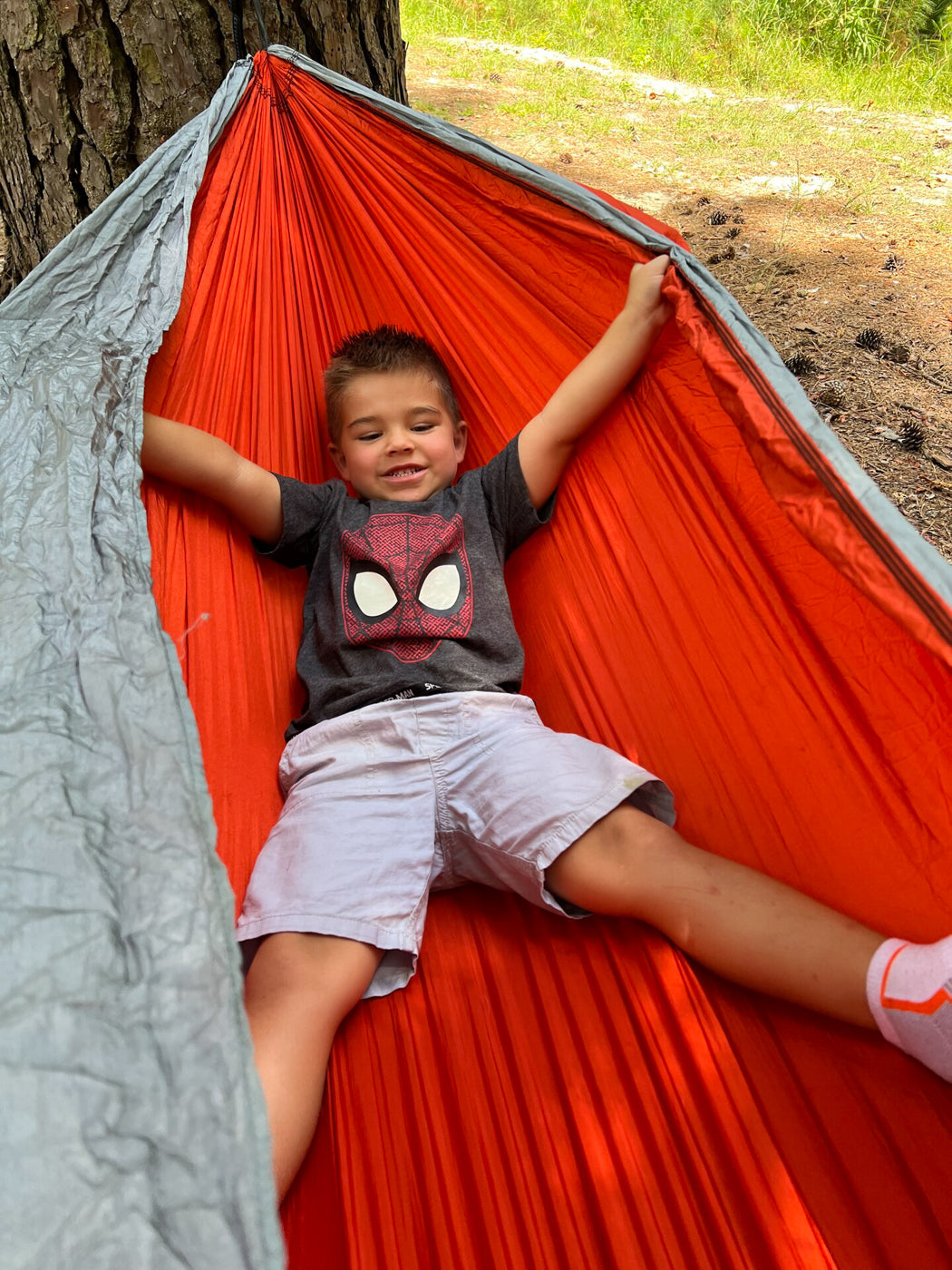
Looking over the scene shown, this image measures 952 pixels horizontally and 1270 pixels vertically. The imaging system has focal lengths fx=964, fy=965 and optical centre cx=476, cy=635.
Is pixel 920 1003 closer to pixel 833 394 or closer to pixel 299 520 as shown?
pixel 299 520

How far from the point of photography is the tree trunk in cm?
162

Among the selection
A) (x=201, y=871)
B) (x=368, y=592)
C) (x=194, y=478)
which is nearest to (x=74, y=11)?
(x=194, y=478)

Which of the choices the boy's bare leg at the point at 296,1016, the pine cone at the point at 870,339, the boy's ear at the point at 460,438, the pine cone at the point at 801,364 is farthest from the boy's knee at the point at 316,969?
the pine cone at the point at 870,339

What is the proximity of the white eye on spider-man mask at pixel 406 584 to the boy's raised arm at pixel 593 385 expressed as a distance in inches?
6.0

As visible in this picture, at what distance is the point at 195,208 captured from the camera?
1.46 metres

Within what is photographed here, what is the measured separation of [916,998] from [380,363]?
→ 3.75ft

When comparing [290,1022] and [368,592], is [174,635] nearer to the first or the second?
[368,592]

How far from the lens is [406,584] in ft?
4.57

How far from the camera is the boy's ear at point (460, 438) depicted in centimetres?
158

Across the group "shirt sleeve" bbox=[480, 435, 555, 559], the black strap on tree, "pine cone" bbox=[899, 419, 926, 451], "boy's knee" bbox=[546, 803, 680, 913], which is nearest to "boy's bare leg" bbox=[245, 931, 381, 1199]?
"boy's knee" bbox=[546, 803, 680, 913]

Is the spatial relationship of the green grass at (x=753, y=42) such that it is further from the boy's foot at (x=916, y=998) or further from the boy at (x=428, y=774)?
the boy's foot at (x=916, y=998)

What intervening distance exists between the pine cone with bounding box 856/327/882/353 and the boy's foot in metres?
1.73

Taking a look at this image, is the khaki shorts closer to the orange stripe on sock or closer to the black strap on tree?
the orange stripe on sock

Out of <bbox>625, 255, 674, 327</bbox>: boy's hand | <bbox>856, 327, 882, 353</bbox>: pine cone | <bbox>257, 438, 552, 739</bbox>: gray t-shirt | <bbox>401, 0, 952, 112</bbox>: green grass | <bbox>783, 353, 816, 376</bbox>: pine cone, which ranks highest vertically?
<bbox>401, 0, 952, 112</bbox>: green grass
